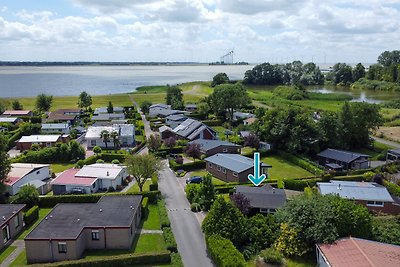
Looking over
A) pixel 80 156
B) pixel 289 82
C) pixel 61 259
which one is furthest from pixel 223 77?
pixel 61 259

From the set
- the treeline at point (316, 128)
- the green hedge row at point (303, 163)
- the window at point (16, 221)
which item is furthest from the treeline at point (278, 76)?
the window at point (16, 221)

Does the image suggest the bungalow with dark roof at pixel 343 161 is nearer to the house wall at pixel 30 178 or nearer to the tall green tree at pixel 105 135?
the tall green tree at pixel 105 135

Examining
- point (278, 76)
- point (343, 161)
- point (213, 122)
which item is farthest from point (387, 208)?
point (278, 76)

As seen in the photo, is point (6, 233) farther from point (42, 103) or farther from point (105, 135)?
point (42, 103)

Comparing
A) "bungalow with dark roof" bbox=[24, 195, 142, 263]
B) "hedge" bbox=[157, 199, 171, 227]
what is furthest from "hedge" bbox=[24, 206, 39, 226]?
"hedge" bbox=[157, 199, 171, 227]

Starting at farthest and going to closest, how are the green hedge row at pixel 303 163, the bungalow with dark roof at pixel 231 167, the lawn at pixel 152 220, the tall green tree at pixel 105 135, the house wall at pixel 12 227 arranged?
the tall green tree at pixel 105 135 < the green hedge row at pixel 303 163 < the bungalow with dark roof at pixel 231 167 < the lawn at pixel 152 220 < the house wall at pixel 12 227

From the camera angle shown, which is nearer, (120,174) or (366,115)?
(120,174)

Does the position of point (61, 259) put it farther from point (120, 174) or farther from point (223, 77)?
point (223, 77)
